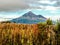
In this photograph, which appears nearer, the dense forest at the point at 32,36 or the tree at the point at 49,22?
the dense forest at the point at 32,36

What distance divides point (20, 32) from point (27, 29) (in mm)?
301

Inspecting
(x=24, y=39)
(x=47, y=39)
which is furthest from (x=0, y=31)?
(x=47, y=39)

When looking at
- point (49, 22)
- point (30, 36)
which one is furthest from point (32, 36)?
point (49, 22)

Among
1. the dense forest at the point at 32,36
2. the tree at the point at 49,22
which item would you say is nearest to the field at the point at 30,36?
the dense forest at the point at 32,36

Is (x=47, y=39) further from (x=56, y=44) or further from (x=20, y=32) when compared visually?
(x=20, y=32)

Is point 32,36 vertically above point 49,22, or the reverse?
point 49,22

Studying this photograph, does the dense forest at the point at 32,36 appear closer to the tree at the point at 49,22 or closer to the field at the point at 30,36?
the field at the point at 30,36

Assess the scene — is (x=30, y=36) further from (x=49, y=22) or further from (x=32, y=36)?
(x=49, y=22)

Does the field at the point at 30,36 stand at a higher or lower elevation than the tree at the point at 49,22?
lower

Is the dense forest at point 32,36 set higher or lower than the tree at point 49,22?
lower

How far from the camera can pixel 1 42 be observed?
8.20 metres

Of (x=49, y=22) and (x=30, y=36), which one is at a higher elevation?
(x=49, y=22)

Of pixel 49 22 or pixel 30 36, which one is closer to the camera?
pixel 30 36

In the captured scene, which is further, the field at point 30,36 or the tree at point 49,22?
the tree at point 49,22
